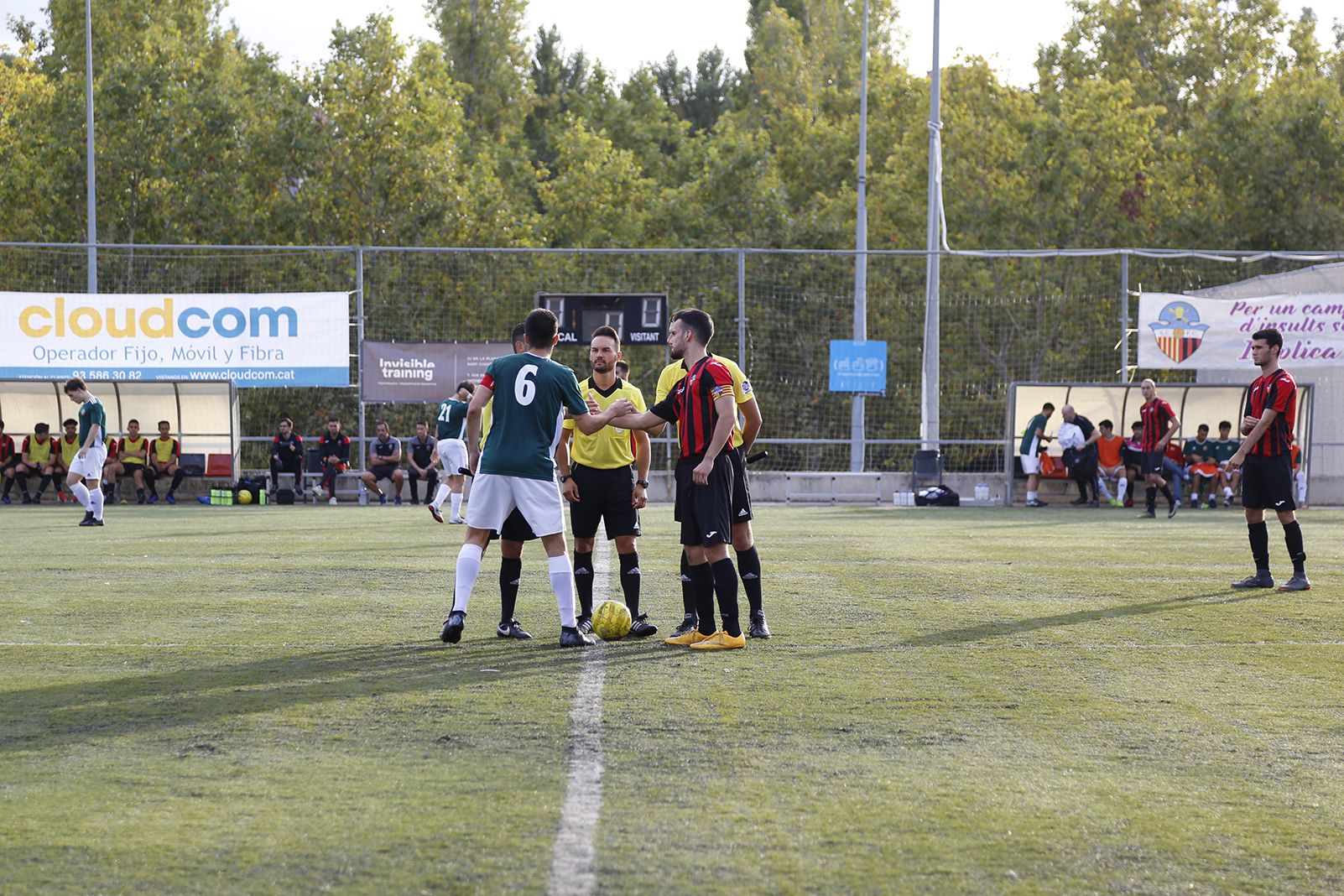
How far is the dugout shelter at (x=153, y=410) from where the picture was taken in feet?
84.4

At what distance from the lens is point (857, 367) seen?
25.3 meters

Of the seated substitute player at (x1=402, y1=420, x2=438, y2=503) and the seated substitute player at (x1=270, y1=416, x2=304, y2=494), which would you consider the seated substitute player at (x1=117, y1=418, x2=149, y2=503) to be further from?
the seated substitute player at (x1=402, y1=420, x2=438, y2=503)

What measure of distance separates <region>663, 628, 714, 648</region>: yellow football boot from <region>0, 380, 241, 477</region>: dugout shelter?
60.5 ft

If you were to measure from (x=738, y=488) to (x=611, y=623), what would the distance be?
104cm

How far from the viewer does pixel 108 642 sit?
8375 mm

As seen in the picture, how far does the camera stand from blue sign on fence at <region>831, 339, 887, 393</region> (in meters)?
25.2

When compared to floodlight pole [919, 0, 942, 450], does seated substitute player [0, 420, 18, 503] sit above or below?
below

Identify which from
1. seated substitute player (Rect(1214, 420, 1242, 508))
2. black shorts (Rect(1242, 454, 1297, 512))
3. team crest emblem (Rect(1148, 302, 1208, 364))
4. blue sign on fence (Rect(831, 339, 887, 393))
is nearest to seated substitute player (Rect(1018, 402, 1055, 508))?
team crest emblem (Rect(1148, 302, 1208, 364))

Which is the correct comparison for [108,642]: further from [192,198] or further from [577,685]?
[192,198]

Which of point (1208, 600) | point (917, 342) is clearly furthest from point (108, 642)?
point (917, 342)

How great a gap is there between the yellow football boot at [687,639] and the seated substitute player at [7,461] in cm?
1904

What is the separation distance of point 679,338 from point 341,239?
115 feet

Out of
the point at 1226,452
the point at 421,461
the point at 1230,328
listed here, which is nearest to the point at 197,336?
the point at 421,461

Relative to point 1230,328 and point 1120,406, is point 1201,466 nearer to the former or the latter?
point 1120,406
